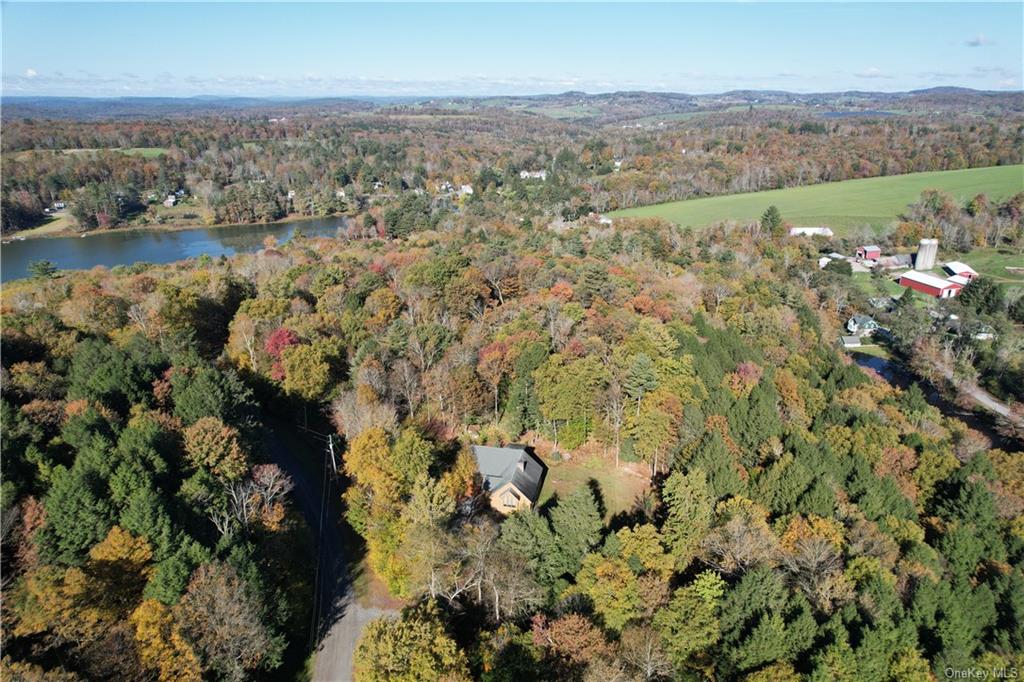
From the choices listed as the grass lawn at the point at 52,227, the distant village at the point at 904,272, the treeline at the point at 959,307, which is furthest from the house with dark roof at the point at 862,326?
the grass lawn at the point at 52,227

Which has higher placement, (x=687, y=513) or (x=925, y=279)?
(x=687, y=513)

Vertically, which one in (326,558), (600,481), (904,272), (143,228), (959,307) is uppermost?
(143,228)

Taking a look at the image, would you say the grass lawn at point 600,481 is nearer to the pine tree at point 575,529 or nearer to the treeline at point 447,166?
the pine tree at point 575,529

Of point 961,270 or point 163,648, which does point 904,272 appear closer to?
point 961,270

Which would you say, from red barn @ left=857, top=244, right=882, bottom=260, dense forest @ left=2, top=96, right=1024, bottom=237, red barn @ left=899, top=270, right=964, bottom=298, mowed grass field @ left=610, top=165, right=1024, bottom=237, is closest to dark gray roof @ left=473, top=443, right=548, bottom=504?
red barn @ left=899, top=270, right=964, bottom=298

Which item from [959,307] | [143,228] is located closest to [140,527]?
[959,307]

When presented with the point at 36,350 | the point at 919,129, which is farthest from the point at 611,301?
the point at 919,129
